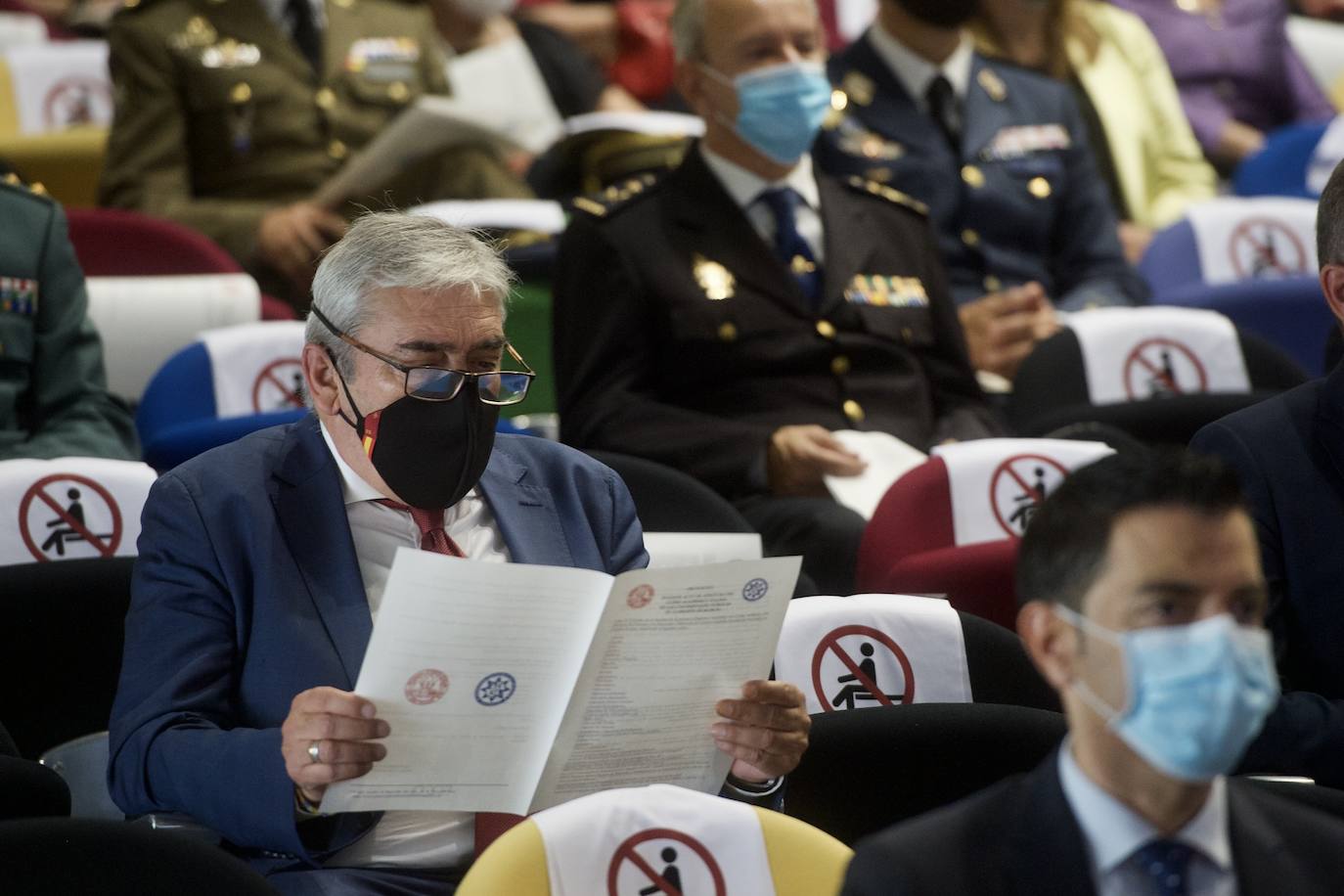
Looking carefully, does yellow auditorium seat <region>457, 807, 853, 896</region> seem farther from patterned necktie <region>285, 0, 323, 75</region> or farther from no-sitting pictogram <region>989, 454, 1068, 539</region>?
patterned necktie <region>285, 0, 323, 75</region>

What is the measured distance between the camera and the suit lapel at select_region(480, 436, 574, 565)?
261cm

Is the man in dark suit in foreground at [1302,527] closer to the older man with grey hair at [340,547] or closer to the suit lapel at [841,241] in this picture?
the older man with grey hair at [340,547]

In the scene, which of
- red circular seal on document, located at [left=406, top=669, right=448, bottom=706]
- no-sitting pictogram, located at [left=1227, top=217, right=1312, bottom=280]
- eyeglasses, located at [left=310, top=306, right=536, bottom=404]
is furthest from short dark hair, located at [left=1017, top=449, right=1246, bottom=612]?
no-sitting pictogram, located at [left=1227, top=217, right=1312, bottom=280]

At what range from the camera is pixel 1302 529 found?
2.69m

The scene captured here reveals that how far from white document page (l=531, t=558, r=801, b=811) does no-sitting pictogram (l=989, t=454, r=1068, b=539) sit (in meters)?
1.23

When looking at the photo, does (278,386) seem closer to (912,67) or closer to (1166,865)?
(912,67)

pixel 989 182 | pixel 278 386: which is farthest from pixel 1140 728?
pixel 989 182

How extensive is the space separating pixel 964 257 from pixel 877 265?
88cm

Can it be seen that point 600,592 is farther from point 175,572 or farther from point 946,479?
point 946,479

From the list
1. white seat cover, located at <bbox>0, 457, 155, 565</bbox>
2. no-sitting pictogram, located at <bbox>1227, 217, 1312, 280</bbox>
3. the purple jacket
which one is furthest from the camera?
the purple jacket

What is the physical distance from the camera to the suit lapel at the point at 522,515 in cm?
261

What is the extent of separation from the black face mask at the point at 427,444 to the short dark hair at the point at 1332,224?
3.99 feet

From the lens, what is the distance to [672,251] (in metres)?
4.14

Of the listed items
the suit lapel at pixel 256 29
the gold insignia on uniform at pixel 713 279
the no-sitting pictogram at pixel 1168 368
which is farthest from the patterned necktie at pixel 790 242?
the suit lapel at pixel 256 29
